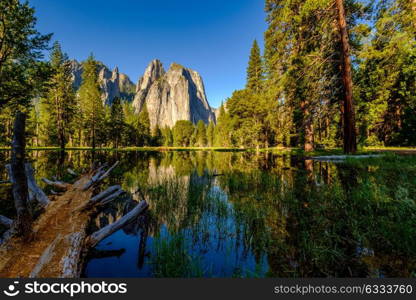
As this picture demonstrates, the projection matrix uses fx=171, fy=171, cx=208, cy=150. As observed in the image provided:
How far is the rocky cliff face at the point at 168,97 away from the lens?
534 feet

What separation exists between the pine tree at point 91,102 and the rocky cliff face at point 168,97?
110 m

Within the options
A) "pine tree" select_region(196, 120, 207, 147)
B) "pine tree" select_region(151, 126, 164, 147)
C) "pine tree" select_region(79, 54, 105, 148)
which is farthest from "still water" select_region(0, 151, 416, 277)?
"pine tree" select_region(196, 120, 207, 147)

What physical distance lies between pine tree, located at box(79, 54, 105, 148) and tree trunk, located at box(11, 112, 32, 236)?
4508 cm

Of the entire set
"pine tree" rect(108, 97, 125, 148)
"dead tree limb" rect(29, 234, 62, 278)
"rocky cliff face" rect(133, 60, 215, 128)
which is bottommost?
"dead tree limb" rect(29, 234, 62, 278)

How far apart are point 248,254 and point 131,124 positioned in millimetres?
65947

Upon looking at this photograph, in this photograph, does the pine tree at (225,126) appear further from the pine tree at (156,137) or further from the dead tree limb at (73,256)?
the dead tree limb at (73,256)

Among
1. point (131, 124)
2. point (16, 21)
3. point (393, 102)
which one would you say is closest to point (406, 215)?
point (16, 21)

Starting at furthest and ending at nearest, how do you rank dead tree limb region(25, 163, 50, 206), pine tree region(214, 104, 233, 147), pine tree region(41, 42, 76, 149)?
pine tree region(214, 104, 233, 147) < pine tree region(41, 42, 76, 149) < dead tree limb region(25, 163, 50, 206)

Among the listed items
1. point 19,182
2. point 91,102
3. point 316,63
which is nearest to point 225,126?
point 91,102

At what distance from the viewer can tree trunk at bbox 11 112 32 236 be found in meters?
2.53

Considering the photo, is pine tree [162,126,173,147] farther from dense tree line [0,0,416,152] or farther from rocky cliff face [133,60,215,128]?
rocky cliff face [133,60,215,128]

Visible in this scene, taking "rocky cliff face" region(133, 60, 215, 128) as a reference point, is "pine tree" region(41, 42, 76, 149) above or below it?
below

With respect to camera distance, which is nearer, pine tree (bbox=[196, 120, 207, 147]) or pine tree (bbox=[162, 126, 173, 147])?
pine tree (bbox=[162, 126, 173, 147])

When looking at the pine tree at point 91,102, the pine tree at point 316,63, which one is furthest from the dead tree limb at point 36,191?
the pine tree at point 91,102
